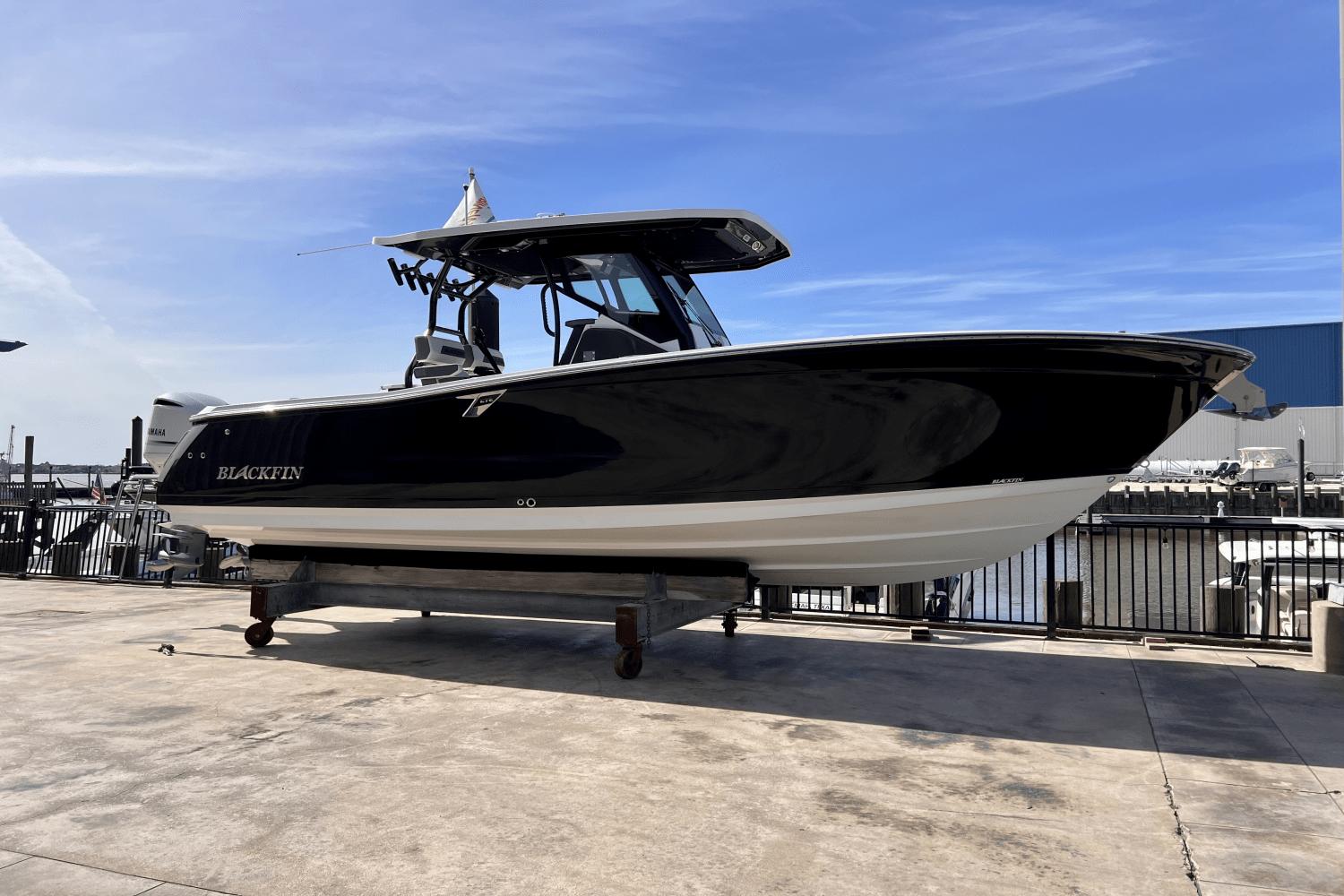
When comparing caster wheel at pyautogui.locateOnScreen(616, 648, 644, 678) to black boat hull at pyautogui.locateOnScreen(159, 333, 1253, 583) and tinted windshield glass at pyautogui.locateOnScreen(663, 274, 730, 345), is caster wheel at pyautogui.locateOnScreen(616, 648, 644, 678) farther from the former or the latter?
tinted windshield glass at pyautogui.locateOnScreen(663, 274, 730, 345)

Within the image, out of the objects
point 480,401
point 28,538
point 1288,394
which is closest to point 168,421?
point 480,401

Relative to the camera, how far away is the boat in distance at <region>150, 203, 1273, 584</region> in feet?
14.7

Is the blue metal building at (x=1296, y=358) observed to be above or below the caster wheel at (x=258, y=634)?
above

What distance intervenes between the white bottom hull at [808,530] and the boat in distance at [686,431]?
1 centimetres

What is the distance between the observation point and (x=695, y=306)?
20.2 feet

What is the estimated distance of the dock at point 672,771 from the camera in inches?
98.5

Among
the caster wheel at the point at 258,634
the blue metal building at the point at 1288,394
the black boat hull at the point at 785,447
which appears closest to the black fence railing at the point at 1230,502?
the blue metal building at the point at 1288,394

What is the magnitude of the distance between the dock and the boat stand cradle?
311mm

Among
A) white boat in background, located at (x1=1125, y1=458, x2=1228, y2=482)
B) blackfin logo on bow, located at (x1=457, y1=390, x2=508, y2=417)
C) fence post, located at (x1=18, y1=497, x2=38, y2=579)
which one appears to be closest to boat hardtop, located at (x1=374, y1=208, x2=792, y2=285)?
blackfin logo on bow, located at (x1=457, y1=390, x2=508, y2=417)

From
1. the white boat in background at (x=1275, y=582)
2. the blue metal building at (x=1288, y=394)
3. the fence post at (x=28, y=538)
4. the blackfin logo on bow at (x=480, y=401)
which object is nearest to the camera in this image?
the blackfin logo on bow at (x=480, y=401)

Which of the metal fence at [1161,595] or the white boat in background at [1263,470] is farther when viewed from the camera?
the white boat in background at [1263,470]

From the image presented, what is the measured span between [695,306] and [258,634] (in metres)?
3.74

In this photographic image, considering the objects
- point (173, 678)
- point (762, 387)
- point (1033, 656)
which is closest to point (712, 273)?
point (762, 387)

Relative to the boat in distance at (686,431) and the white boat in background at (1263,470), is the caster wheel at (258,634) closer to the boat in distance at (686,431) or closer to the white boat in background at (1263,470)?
the boat in distance at (686,431)
